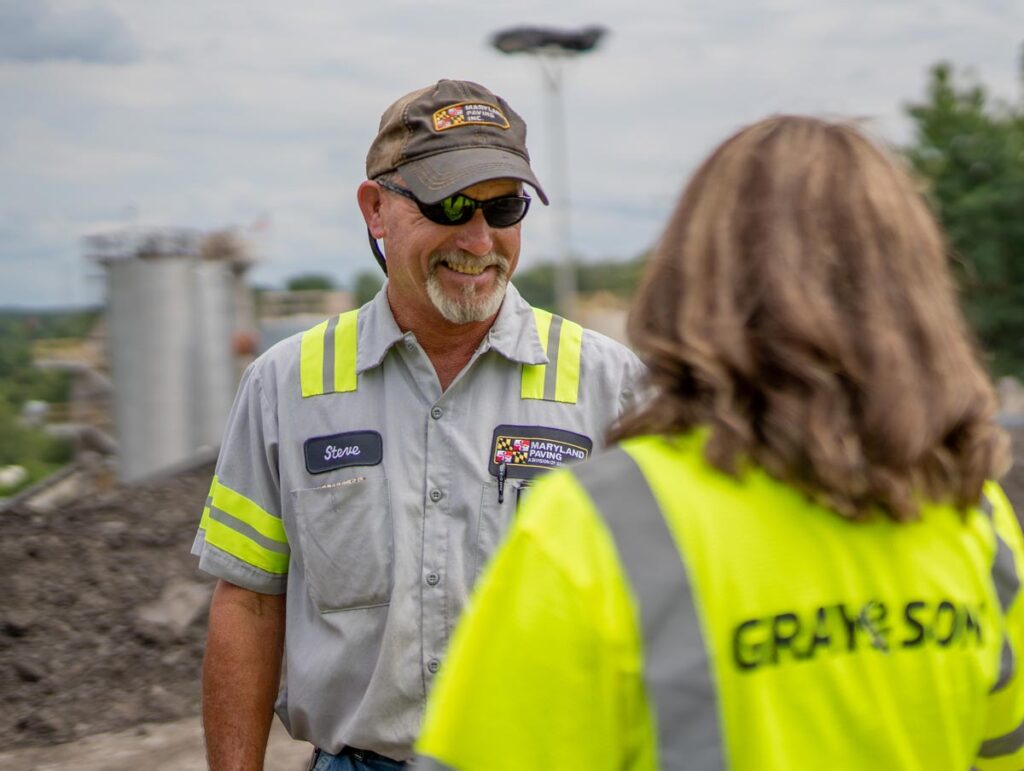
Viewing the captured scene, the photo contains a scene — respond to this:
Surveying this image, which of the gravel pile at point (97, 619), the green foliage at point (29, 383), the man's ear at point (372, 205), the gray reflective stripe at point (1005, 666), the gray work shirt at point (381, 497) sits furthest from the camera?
the green foliage at point (29, 383)

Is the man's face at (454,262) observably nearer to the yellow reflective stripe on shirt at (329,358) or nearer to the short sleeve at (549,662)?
the yellow reflective stripe on shirt at (329,358)

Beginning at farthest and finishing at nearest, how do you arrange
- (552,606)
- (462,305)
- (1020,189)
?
1. (1020,189)
2. (462,305)
3. (552,606)

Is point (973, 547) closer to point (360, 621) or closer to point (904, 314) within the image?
point (904, 314)

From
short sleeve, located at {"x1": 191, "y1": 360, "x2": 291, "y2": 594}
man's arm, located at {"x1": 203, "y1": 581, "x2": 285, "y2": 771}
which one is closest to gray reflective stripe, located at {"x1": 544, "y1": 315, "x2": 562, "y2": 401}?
short sleeve, located at {"x1": 191, "y1": 360, "x2": 291, "y2": 594}

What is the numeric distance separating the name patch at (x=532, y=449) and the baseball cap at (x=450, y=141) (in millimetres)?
524

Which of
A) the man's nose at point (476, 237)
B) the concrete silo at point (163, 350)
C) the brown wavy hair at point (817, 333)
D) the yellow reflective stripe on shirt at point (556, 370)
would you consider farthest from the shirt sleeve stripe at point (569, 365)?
the concrete silo at point (163, 350)

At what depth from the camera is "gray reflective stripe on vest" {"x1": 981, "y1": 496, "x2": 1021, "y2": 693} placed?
1.66 metres

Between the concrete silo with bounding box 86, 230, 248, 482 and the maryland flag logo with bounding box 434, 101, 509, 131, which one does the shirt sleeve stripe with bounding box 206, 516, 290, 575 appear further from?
the concrete silo with bounding box 86, 230, 248, 482

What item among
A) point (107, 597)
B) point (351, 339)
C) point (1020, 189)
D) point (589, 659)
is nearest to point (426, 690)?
point (351, 339)

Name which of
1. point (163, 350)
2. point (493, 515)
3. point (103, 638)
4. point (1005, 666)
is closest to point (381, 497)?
point (493, 515)

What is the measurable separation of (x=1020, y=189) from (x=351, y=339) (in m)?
39.5

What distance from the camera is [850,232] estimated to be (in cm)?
154

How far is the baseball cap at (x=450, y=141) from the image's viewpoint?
2852 mm

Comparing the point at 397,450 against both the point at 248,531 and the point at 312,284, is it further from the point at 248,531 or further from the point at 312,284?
the point at 312,284
